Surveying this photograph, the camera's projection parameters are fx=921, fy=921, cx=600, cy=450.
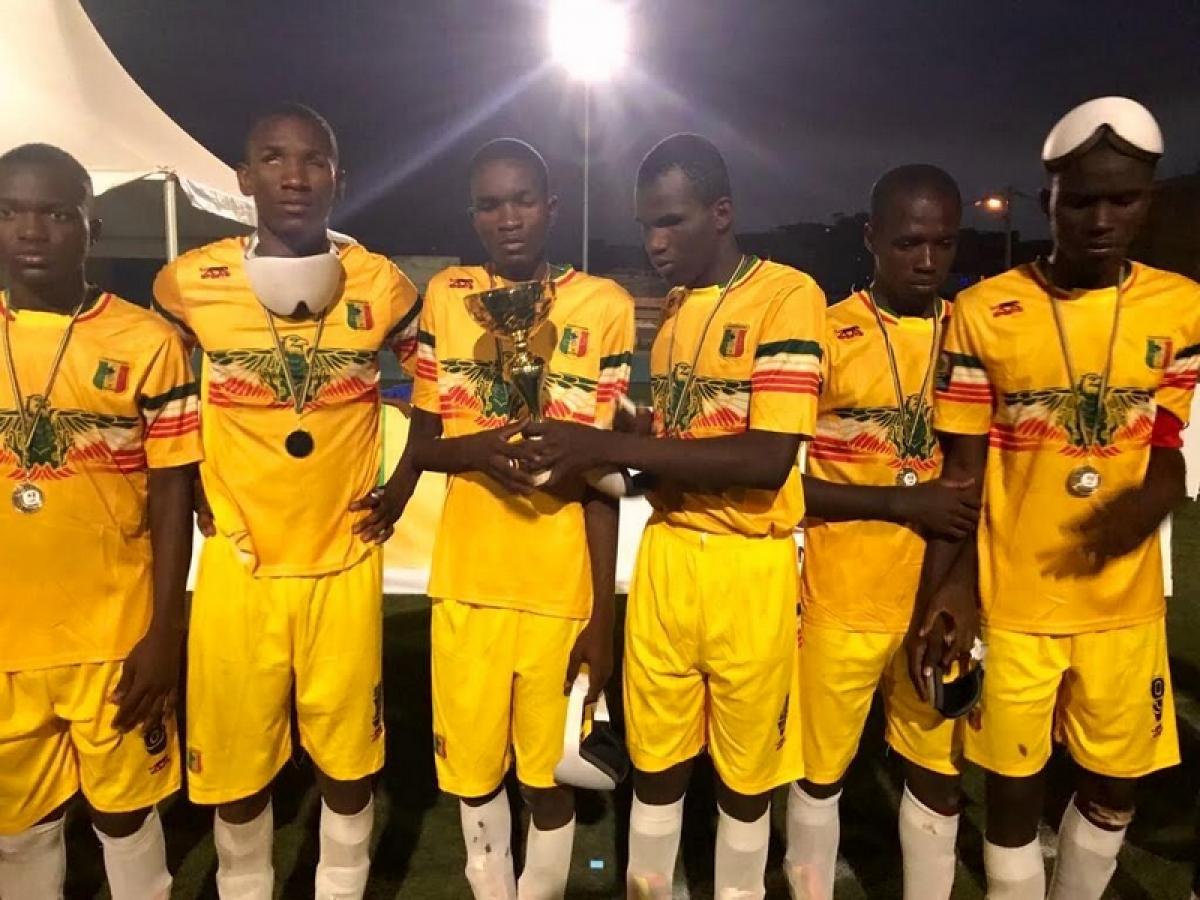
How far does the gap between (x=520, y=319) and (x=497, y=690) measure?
1078mm

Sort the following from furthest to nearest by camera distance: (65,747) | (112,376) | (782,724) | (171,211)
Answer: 1. (171,211)
2. (782,724)
3. (65,747)
4. (112,376)

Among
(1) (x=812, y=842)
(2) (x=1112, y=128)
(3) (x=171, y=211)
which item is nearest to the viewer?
(2) (x=1112, y=128)

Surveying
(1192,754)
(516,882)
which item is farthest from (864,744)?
(516,882)

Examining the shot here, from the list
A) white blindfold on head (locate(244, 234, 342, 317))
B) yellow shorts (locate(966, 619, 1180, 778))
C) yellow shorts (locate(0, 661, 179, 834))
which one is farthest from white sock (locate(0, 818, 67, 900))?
yellow shorts (locate(966, 619, 1180, 778))

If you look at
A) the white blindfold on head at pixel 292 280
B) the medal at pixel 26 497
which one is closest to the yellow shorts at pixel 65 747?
the medal at pixel 26 497

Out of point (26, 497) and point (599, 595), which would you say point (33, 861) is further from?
point (599, 595)

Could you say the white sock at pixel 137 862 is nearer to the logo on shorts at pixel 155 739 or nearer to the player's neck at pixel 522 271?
the logo on shorts at pixel 155 739

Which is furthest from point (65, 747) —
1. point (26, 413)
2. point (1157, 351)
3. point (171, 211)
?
point (171, 211)

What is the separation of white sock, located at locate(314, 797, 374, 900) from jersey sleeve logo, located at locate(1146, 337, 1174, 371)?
8.21ft

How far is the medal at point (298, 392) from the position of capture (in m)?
2.53

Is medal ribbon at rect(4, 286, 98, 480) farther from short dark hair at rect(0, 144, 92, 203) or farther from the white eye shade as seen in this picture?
the white eye shade

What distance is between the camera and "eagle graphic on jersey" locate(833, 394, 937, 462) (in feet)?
8.96

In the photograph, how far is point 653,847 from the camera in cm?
264

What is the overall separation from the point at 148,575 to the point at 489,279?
1.26 metres
